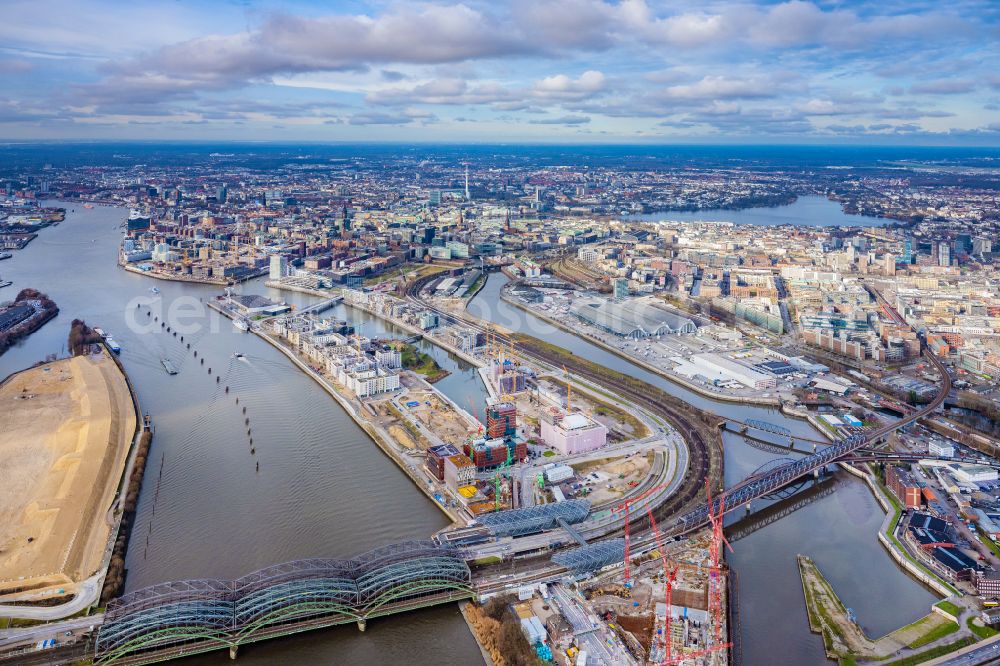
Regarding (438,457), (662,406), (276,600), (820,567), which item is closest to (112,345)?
(438,457)

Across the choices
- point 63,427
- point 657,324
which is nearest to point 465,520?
point 63,427

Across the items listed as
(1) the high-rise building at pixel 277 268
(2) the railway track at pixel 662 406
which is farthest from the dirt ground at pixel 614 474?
(1) the high-rise building at pixel 277 268

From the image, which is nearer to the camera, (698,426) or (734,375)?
(698,426)

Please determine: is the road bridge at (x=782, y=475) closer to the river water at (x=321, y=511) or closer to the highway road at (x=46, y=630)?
the river water at (x=321, y=511)

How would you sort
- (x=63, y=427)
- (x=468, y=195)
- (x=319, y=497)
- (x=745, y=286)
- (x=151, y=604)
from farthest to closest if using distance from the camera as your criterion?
(x=468, y=195), (x=745, y=286), (x=63, y=427), (x=319, y=497), (x=151, y=604)

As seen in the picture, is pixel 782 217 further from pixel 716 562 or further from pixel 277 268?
pixel 716 562

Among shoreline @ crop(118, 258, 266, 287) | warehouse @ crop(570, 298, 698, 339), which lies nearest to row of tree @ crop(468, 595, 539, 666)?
warehouse @ crop(570, 298, 698, 339)

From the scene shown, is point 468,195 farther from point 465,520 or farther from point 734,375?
point 465,520
